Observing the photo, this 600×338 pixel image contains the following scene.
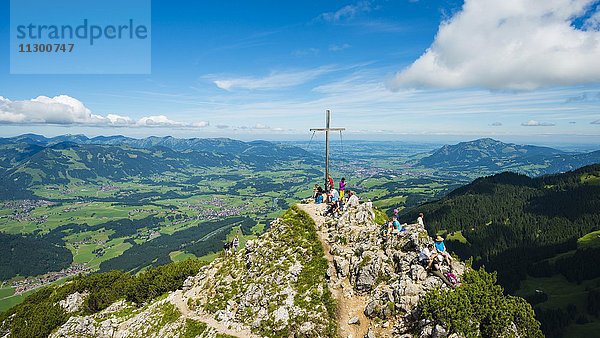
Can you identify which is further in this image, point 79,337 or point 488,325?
point 79,337

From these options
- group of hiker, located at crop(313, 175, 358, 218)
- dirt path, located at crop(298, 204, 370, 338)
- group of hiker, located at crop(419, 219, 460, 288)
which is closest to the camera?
group of hiker, located at crop(419, 219, 460, 288)

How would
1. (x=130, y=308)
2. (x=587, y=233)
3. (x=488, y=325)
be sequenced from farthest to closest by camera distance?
(x=587, y=233) → (x=130, y=308) → (x=488, y=325)

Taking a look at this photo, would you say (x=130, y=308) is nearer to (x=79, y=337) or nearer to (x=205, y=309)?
(x=79, y=337)

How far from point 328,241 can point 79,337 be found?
135 ft

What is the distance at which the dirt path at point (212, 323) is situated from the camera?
115 feet

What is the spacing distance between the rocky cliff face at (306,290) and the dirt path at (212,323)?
0.14 m

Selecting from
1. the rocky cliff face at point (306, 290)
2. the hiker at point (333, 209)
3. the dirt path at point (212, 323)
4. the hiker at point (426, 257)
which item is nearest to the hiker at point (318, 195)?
the rocky cliff face at point (306, 290)

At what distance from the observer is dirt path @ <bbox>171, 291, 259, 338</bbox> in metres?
35.2

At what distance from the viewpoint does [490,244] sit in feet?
589

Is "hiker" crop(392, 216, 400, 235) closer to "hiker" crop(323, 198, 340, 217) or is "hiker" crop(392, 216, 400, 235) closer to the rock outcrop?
the rock outcrop

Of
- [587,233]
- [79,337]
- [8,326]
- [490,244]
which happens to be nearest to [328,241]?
[79,337]

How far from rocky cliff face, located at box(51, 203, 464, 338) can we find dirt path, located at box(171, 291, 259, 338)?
0.14 m

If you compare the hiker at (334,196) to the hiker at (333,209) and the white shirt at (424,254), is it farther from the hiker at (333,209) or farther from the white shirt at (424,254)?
the white shirt at (424,254)

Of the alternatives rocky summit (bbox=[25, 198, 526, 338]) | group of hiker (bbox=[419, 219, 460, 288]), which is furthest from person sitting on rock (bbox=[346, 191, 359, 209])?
group of hiker (bbox=[419, 219, 460, 288])
